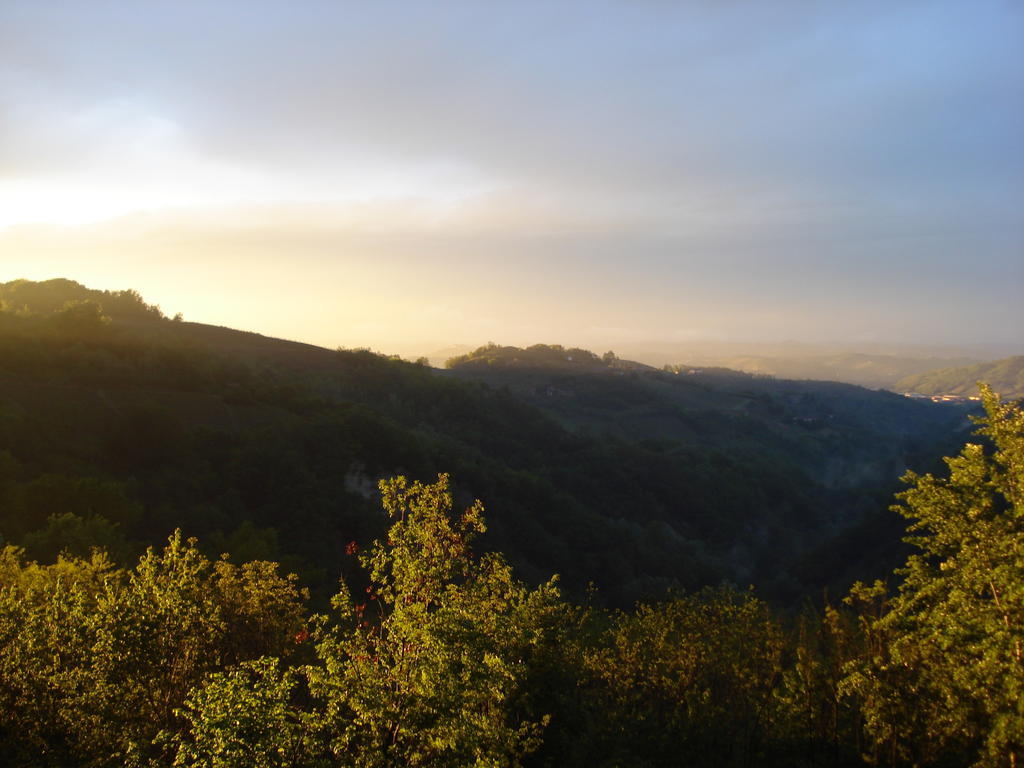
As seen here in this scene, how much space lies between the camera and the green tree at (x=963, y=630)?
13.0 meters

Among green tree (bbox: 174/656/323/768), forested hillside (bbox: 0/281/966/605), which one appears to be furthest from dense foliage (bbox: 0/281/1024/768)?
forested hillside (bbox: 0/281/966/605)

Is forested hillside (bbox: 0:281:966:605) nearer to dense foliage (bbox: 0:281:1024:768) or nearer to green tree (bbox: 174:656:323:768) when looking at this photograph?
dense foliage (bbox: 0:281:1024:768)

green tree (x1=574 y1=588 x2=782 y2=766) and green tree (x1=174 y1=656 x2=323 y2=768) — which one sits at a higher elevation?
green tree (x1=174 y1=656 x2=323 y2=768)

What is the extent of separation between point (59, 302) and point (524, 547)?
282ft

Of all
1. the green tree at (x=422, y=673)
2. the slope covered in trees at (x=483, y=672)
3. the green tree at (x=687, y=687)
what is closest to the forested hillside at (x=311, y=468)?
the slope covered in trees at (x=483, y=672)

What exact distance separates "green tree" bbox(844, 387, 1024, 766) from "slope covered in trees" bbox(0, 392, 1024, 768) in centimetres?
5

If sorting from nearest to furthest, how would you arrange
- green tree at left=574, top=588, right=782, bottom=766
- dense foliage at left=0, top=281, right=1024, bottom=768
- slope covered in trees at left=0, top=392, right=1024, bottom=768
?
slope covered in trees at left=0, top=392, right=1024, bottom=768 < dense foliage at left=0, top=281, right=1024, bottom=768 < green tree at left=574, top=588, right=782, bottom=766

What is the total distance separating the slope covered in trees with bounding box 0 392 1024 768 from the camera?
1128 cm

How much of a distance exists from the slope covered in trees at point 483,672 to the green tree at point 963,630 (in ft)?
0.17

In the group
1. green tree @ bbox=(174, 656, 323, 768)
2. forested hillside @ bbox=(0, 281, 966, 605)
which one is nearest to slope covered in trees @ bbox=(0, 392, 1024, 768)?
green tree @ bbox=(174, 656, 323, 768)

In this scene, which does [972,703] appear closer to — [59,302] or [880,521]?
[880,521]

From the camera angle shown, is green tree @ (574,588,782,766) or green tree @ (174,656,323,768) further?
green tree @ (574,588,782,766)

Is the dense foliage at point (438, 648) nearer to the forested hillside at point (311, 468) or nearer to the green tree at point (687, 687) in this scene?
the green tree at point (687, 687)

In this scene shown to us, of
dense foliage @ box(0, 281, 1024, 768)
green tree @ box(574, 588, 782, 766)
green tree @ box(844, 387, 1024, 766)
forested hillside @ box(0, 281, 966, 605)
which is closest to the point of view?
dense foliage @ box(0, 281, 1024, 768)
